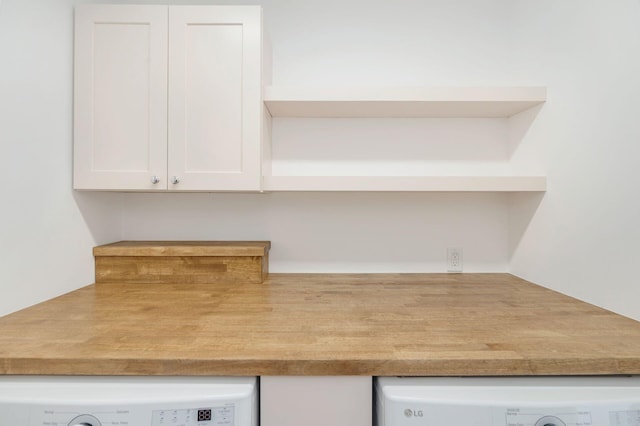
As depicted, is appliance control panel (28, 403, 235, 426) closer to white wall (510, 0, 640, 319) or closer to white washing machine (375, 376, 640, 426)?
white washing machine (375, 376, 640, 426)

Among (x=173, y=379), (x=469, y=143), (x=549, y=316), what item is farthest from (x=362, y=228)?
(x=173, y=379)

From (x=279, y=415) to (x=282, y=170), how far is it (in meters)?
1.17

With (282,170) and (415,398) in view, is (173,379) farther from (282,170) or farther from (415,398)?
(282,170)

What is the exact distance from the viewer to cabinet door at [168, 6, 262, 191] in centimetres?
141

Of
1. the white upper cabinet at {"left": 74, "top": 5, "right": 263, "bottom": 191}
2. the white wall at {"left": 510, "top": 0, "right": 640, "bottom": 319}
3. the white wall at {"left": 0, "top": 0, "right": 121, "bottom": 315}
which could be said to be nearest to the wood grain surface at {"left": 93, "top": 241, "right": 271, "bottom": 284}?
the white wall at {"left": 0, "top": 0, "right": 121, "bottom": 315}

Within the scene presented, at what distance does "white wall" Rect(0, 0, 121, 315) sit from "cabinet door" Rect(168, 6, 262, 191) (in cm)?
42

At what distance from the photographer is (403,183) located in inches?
58.9

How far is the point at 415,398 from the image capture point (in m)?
0.79

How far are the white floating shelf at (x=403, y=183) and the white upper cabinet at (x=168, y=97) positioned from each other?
0.16m

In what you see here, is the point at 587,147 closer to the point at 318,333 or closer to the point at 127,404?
the point at 318,333

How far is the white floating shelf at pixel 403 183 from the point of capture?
4.89 feet

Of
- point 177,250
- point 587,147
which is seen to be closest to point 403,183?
point 587,147

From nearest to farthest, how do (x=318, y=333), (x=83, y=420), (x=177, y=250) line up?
(x=83, y=420)
(x=318, y=333)
(x=177, y=250)

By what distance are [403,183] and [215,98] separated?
889 millimetres
